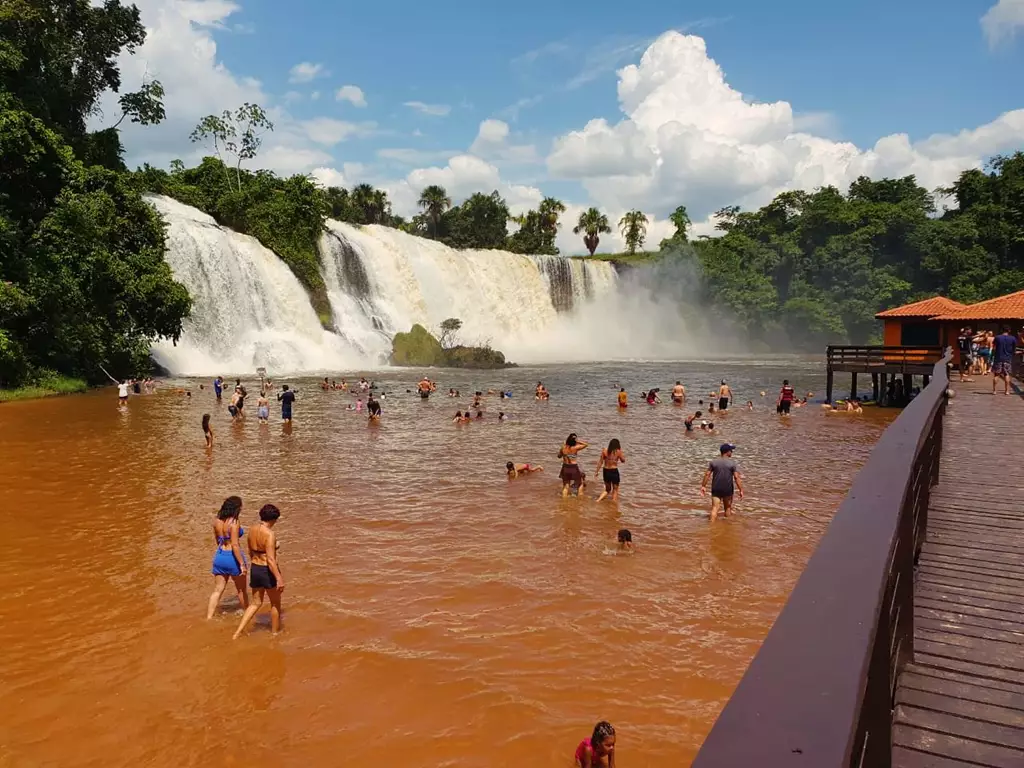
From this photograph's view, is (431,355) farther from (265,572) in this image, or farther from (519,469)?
(265,572)

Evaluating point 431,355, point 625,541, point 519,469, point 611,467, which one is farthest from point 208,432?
point 431,355

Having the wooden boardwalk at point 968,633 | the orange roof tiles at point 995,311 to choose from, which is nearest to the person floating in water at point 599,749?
the wooden boardwalk at point 968,633

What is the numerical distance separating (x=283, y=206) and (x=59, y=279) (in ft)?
68.7

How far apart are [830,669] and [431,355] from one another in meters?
44.0

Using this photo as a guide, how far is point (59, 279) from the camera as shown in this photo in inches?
1027

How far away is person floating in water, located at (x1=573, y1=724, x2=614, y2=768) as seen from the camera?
500 cm

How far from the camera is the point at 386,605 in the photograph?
323 inches

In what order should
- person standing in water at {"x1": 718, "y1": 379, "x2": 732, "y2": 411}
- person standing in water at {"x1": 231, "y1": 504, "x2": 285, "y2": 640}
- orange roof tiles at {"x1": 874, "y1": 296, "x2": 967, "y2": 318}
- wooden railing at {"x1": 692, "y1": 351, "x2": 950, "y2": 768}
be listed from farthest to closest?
1. orange roof tiles at {"x1": 874, "y1": 296, "x2": 967, "y2": 318}
2. person standing in water at {"x1": 718, "y1": 379, "x2": 732, "y2": 411}
3. person standing in water at {"x1": 231, "y1": 504, "x2": 285, "y2": 640}
4. wooden railing at {"x1": 692, "y1": 351, "x2": 950, "y2": 768}

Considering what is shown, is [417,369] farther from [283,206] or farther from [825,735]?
[825,735]

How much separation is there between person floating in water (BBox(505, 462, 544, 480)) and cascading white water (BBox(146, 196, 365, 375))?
82.8 ft

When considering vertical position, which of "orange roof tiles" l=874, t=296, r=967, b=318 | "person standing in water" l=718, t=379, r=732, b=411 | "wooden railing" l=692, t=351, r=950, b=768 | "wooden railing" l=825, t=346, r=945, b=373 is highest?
"orange roof tiles" l=874, t=296, r=967, b=318

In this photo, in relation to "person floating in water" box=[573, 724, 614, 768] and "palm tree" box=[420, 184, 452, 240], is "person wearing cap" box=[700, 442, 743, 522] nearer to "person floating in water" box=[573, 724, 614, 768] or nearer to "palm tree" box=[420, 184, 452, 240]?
"person floating in water" box=[573, 724, 614, 768]

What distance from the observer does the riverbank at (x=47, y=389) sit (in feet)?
83.6

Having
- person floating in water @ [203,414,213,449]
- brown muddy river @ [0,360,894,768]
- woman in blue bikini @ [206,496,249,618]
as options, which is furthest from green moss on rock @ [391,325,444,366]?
woman in blue bikini @ [206,496,249,618]
